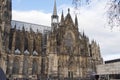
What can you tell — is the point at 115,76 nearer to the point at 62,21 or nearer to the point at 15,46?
the point at 62,21

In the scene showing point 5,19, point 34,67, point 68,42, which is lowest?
point 34,67

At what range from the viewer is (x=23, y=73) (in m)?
49.6

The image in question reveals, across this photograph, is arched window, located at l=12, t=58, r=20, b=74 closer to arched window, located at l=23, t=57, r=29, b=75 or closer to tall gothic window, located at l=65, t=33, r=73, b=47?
arched window, located at l=23, t=57, r=29, b=75

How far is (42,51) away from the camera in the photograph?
5378 cm

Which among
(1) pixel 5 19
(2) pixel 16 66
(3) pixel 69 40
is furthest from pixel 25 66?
(3) pixel 69 40

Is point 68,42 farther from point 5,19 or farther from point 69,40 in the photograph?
point 5,19

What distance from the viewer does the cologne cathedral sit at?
160ft

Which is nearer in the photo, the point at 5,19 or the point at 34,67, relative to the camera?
the point at 5,19

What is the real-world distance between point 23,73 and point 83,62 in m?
15.3

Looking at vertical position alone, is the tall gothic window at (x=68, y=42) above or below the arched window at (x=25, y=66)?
above

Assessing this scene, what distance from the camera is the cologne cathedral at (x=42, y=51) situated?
48.9 metres

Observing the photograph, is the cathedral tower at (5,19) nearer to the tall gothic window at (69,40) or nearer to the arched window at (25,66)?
the arched window at (25,66)

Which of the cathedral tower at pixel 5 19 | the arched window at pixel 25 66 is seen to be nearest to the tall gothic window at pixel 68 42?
the arched window at pixel 25 66

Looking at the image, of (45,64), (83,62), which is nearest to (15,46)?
(45,64)
